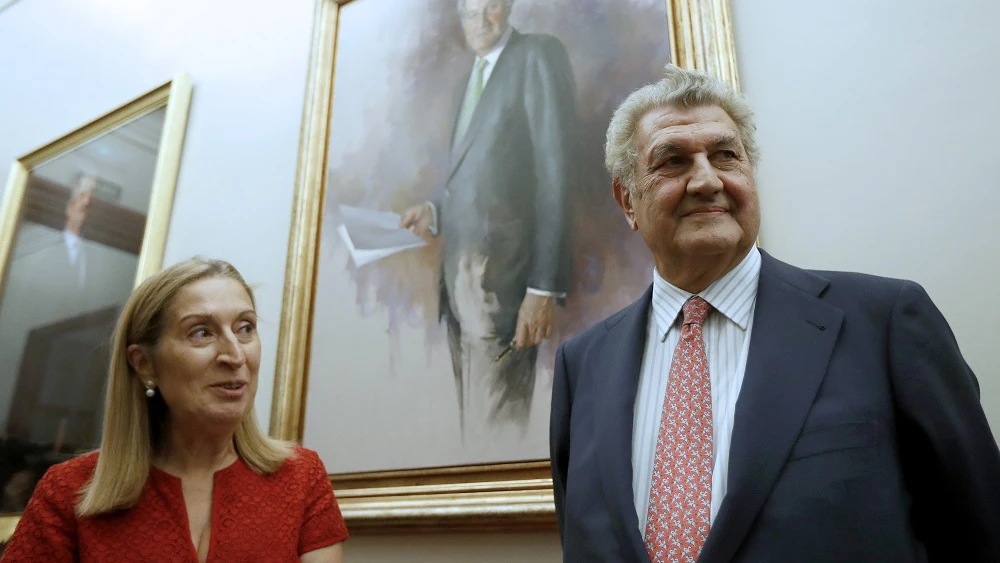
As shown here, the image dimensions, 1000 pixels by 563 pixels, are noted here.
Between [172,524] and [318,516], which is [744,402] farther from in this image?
[172,524]

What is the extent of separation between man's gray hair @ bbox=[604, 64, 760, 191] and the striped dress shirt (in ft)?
0.79

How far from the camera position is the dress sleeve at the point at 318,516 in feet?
5.65

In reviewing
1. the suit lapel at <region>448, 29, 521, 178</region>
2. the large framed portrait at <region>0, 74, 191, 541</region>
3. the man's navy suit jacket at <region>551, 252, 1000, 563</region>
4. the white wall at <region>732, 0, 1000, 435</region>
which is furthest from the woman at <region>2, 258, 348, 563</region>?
the large framed portrait at <region>0, 74, 191, 541</region>

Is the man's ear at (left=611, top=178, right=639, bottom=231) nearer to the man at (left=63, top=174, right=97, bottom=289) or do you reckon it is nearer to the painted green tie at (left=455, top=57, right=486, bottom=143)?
the painted green tie at (left=455, top=57, right=486, bottom=143)

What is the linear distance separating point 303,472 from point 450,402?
1.81 ft

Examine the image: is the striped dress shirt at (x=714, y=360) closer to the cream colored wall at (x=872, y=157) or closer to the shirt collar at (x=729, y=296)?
the shirt collar at (x=729, y=296)

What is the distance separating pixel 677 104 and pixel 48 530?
161 centimetres

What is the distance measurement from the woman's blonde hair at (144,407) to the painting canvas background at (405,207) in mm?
529

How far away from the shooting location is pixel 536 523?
1898mm

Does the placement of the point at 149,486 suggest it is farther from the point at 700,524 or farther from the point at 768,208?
the point at 768,208

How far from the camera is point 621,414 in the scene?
1.29 metres

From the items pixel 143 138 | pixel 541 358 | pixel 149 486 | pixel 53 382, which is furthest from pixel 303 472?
pixel 143 138

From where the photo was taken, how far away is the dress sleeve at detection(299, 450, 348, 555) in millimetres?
1722

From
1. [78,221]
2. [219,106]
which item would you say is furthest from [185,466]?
[78,221]
